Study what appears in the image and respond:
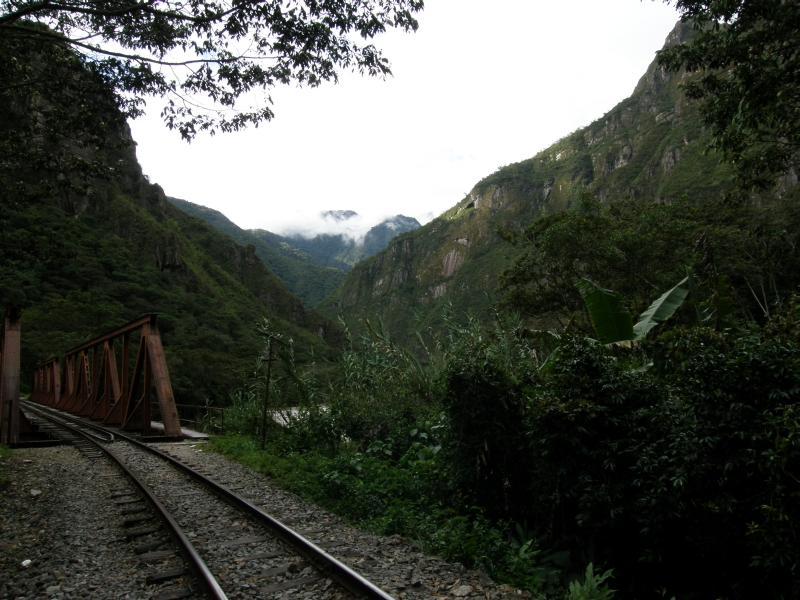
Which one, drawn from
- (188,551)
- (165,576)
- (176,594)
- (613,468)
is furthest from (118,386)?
(613,468)

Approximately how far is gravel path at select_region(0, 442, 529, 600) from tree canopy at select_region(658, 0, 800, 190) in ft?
23.4

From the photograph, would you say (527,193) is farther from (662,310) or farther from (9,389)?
(9,389)

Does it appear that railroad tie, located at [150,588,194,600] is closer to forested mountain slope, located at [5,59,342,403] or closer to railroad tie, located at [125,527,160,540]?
railroad tie, located at [125,527,160,540]

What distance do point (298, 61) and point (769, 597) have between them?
27.5ft

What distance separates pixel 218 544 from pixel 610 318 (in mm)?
5167

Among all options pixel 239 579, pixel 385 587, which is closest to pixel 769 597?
pixel 385 587

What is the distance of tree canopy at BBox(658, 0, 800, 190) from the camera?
6.70 m

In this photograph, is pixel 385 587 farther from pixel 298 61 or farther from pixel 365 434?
pixel 298 61

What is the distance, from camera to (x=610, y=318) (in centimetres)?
638

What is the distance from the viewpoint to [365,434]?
9125 mm

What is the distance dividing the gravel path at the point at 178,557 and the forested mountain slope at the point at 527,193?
59085mm

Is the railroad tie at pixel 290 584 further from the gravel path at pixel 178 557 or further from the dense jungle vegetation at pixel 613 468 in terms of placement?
the dense jungle vegetation at pixel 613 468

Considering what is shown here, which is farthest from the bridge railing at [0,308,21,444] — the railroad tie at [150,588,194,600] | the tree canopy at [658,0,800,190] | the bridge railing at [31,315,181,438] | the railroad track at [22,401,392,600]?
the tree canopy at [658,0,800,190]

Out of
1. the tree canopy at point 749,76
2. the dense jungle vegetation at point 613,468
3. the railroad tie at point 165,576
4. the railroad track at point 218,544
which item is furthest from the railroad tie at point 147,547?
the tree canopy at point 749,76
